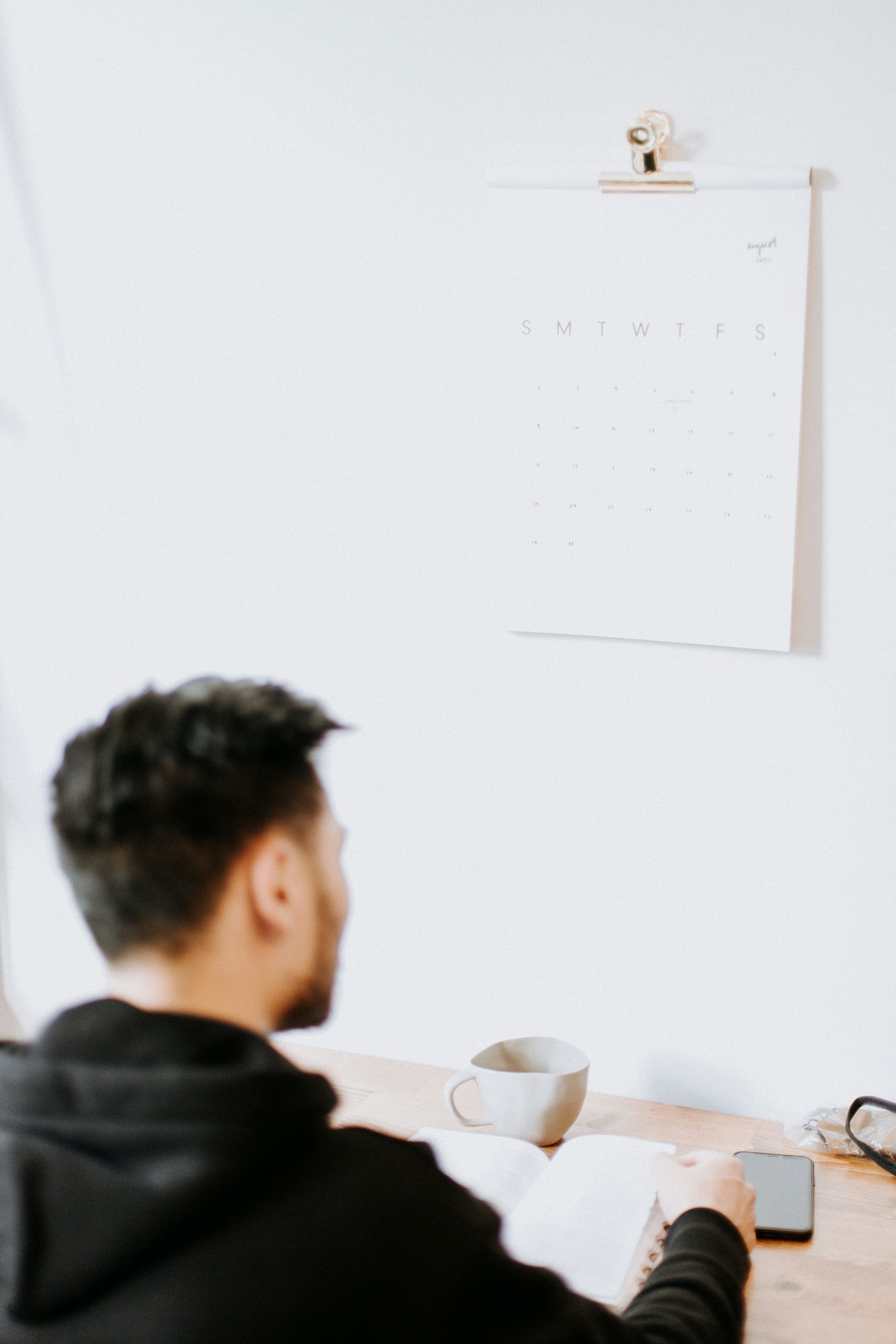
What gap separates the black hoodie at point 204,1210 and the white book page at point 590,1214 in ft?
1.16

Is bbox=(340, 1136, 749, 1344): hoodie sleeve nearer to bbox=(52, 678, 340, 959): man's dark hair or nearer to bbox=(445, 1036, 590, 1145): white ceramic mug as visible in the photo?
bbox=(52, 678, 340, 959): man's dark hair

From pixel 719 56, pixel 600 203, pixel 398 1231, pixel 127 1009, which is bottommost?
pixel 398 1231

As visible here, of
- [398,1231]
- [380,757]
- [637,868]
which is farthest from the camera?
[380,757]

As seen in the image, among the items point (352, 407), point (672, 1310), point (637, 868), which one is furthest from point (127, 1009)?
point (352, 407)

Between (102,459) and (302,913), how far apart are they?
1034 millimetres

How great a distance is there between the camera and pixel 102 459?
1.60 meters

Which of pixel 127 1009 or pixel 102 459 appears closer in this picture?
pixel 127 1009

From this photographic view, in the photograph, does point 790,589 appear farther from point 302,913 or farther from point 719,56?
point 302,913

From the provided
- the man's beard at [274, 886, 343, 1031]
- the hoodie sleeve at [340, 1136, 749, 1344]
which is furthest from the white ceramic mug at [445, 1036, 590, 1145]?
the man's beard at [274, 886, 343, 1031]

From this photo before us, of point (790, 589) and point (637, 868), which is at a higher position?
point (790, 589)

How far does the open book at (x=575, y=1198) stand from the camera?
3.34 feet

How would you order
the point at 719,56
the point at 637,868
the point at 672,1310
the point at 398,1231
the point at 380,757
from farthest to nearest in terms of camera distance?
1. the point at 380,757
2. the point at 637,868
3. the point at 719,56
4. the point at 672,1310
5. the point at 398,1231

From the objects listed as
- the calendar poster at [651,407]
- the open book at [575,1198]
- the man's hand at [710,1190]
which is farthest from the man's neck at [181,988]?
the calendar poster at [651,407]

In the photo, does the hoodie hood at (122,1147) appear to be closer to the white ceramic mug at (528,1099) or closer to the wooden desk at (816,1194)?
the wooden desk at (816,1194)
